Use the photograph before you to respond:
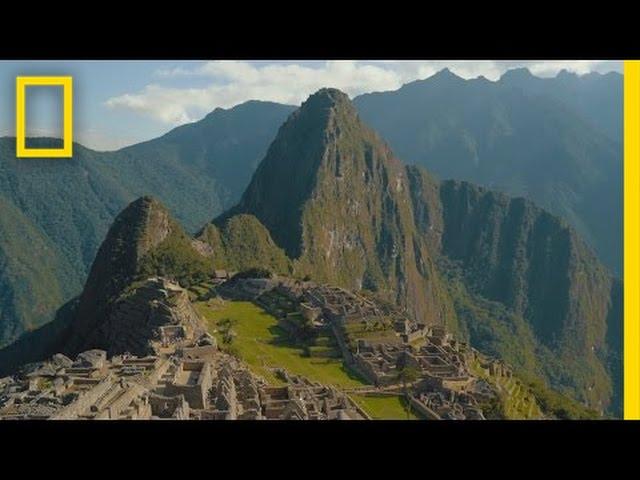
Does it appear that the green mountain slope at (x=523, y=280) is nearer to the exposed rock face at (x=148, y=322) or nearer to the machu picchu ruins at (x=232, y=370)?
the machu picchu ruins at (x=232, y=370)

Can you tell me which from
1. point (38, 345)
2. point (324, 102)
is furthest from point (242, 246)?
point (324, 102)

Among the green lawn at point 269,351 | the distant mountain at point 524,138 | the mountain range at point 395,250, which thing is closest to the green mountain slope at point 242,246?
the mountain range at point 395,250

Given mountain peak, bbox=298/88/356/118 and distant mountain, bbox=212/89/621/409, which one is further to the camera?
mountain peak, bbox=298/88/356/118

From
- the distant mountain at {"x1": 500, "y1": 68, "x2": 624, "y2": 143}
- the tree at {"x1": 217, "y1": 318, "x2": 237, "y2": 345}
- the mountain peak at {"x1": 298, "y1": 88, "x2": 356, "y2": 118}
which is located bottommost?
the tree at {"x1": 217, "y1": 318, "x2": 237, "y2": 345}

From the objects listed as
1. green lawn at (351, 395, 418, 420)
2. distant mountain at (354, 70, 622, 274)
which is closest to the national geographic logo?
green lawn at (351, 395, 418, 420)

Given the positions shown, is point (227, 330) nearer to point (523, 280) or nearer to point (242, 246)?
point (242, 246)

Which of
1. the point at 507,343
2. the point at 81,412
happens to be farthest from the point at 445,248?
the point at 81,412

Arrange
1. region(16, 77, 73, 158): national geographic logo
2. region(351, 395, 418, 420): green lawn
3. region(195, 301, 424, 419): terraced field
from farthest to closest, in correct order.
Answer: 1. region(195, 301, 424, 419): terraced field
2. region(351, 395, 418, 420): green lawn
3. region(16, 77, 73, 158): national geographic logo

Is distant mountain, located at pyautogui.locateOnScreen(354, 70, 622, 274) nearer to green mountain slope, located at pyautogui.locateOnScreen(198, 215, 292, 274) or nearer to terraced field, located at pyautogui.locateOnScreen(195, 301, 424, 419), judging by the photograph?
green mountain slope, located at pyautogui.locateOnScreen(198, 215, 292, 274)
